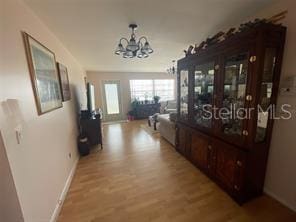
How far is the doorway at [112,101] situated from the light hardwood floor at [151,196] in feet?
13.5

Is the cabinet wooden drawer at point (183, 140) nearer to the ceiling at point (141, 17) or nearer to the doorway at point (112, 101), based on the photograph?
the ceiling at point (141, 17)

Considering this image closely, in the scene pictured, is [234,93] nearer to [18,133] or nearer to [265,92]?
[265,92]

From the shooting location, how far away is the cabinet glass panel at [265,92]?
1673 millimetres

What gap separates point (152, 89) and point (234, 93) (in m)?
6.12

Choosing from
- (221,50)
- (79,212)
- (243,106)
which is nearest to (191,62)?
(221,50)

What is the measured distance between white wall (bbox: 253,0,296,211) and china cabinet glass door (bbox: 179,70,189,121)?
4.48 ft

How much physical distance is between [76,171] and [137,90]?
5393 millimetres

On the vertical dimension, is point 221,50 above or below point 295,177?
above

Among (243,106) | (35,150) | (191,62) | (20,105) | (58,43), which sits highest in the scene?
(58,43)

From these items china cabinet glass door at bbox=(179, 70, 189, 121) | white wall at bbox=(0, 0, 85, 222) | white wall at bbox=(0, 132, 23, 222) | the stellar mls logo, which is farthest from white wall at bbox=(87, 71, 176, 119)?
white wall at bbox=(0, 132, 23, 222)

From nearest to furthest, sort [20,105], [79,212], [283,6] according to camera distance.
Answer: [20,105] → [283,6] → [79,212]

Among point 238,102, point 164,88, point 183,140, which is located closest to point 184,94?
point 183,140

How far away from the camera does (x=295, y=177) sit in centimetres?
171

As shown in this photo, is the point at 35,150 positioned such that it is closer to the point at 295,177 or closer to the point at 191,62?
the point at 191,62
